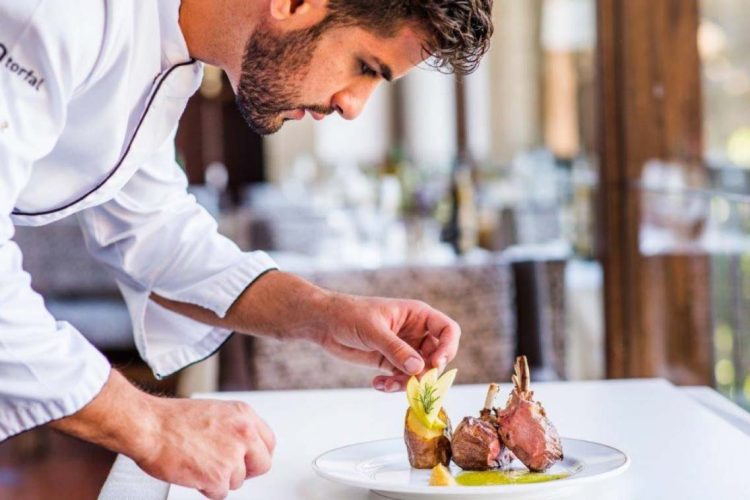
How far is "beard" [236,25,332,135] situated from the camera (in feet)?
4.40

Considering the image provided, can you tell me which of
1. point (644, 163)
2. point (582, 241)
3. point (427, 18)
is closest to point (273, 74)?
point (427, 18)

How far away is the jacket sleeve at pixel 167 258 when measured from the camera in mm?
1609

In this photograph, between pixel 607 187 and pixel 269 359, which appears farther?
pixel 607 187

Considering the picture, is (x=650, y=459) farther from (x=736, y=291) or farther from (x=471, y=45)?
(x=736, y=291)

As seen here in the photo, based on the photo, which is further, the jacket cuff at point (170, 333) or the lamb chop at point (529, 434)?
the jacket cuff at point (170, 333)

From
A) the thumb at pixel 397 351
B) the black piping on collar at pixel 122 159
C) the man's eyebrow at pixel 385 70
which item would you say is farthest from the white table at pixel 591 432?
the man's eyebrow at pixel 385 70

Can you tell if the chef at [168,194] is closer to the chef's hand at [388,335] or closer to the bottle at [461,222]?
the chef's hand at [388,335]

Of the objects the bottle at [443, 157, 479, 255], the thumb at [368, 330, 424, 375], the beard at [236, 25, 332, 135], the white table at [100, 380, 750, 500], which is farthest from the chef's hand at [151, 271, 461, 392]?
the bottle at [443, 157, 479, 255]

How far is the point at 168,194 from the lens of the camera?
5.47ft

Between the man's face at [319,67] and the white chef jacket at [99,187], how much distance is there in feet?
0.29

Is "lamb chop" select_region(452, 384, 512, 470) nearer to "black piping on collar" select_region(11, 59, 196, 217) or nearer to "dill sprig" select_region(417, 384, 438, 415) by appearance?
"dill sprig" select_region(417, 384, 438, 415)

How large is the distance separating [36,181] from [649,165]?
2152 millimetres

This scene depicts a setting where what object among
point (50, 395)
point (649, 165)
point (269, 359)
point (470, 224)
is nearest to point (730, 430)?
point (50, 395)

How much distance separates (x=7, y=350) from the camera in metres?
1.07
